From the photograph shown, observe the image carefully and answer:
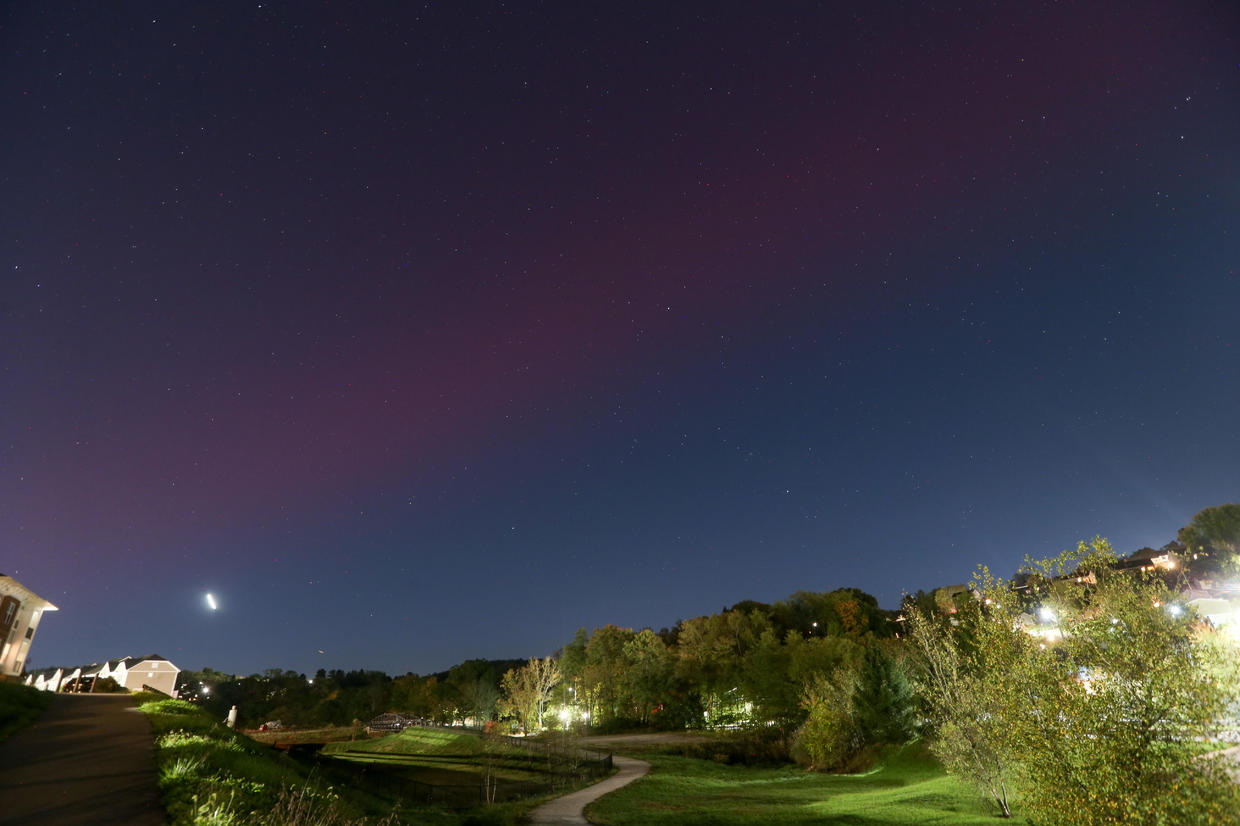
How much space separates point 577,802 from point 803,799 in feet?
35.0

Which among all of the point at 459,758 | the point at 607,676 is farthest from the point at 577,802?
the point at 607,676

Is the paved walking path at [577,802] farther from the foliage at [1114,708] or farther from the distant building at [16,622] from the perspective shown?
the distant building at [16,622]

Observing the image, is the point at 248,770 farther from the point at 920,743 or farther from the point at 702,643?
the point at 702,643

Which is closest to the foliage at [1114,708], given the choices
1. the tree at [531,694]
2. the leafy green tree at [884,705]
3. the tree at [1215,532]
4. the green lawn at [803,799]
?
the green lawn at [803,799]

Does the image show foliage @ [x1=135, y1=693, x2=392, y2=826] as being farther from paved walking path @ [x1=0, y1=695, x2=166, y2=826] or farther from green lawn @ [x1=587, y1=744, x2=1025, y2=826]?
green lawn @ [x1=587, y1=744, x2=1025, y2=826]

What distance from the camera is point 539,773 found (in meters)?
42.8

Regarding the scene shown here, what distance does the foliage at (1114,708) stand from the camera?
9.15m

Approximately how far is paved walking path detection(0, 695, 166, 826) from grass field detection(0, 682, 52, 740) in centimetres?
41

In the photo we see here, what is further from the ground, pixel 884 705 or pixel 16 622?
pixel 16 622

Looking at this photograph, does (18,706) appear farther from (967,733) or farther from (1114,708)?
(967,733)

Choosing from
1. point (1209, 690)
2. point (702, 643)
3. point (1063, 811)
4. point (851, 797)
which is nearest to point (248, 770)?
point (1063, 811)

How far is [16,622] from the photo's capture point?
2151 inches

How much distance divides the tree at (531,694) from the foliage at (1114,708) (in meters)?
70.2

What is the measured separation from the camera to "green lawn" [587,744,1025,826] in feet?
70.5
